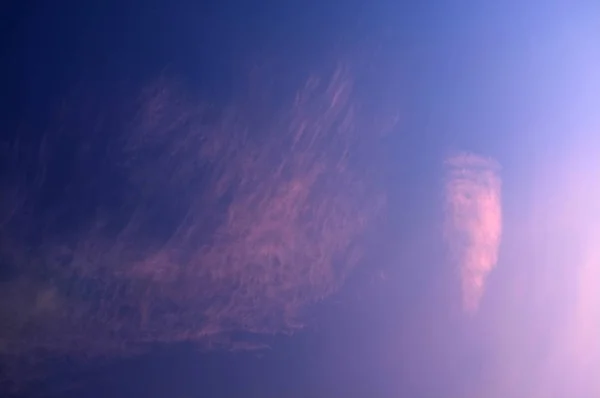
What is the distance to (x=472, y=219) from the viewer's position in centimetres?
361

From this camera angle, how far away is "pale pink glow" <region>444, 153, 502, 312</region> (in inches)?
140

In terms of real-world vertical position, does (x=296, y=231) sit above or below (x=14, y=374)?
above

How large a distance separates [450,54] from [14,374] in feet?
8.90

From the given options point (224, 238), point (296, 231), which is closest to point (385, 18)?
point (296, 231)

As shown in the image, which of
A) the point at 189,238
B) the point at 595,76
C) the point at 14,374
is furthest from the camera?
the point at 595,76

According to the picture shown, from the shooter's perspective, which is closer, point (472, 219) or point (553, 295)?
point (472, 219)

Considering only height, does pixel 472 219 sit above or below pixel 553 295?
above

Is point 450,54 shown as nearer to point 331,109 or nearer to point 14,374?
point 331,109

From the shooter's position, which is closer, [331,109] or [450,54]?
[331,109]

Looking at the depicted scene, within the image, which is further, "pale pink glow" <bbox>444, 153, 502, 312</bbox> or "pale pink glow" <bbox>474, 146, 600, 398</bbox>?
"pale pink glow" <bbox>474, 146, 600, 398</bbox>

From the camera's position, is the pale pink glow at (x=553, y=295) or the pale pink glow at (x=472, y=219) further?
the pale pink glow at (x=553, y=295)

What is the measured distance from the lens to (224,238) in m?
2.98

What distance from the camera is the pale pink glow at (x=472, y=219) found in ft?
11.7

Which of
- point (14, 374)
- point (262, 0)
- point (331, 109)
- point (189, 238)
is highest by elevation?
point (262, 0)
